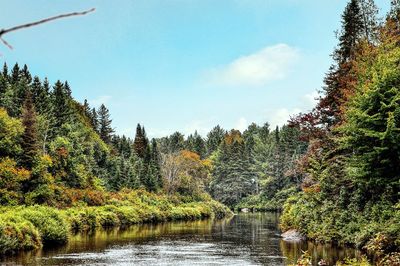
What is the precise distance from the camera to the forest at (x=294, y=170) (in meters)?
24.6

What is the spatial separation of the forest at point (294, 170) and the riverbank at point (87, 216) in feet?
0.32

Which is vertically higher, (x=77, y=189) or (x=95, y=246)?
(x=77, y=189)

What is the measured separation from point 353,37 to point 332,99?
22.5 ft

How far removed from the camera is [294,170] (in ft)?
130

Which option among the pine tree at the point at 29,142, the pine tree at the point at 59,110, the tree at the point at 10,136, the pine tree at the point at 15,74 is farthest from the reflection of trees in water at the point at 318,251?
the pine tree at the point at 15,74

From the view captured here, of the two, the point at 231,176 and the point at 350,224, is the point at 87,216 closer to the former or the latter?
the point at 350,224

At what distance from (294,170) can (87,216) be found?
64.1ft

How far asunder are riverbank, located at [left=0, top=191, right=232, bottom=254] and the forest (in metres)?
0.10

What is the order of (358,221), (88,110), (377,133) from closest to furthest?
(377,133), (358,221), (88,110)

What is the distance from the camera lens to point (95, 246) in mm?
29094

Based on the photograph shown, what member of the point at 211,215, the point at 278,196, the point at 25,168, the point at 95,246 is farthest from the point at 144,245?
the point at 278,196

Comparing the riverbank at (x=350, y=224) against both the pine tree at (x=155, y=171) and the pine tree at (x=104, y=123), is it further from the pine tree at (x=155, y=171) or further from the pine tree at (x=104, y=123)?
the pine tree at (x=104, y=123)

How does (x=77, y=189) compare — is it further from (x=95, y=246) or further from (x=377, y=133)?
(x=377, y=133)

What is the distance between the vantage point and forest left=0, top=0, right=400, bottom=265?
80.6ft
